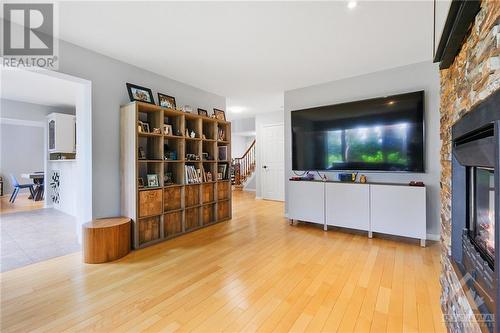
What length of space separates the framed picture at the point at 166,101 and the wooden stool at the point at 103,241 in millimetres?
1816

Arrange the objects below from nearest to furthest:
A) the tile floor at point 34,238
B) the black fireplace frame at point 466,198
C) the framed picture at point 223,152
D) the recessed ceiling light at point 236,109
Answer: the black fireplace frame at point 466,198 < the tile floor at point 34,238 < the framed picture at point 223,152 < the recessed ceiling light at point 236,109

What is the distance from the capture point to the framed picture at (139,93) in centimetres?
308

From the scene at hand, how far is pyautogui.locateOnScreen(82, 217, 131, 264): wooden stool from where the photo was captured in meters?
2.46

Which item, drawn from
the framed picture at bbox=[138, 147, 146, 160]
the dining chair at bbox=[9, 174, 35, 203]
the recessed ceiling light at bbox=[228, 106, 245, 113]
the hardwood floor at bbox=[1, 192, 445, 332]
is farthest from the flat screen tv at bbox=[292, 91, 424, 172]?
the dining chair at bbox=[9, 174, 35, 203]

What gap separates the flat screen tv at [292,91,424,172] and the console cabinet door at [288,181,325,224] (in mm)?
349

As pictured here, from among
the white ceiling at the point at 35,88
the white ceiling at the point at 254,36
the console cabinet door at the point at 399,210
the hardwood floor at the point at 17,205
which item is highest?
the white ceiling at the point at 35,88

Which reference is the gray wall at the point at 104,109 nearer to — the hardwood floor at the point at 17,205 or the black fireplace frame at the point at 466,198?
the black fireplace frame at the point at 466,198

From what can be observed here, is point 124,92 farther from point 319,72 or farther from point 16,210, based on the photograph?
point 16,210

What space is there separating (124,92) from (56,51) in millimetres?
790

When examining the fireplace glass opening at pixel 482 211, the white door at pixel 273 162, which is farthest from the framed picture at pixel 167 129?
the white door at pixel 273 162

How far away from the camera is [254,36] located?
252cm

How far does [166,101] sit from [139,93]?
0.42 meters

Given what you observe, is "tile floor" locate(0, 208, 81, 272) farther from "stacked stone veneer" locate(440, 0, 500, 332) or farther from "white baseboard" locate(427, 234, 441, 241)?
"white baseboard" locate(427, 234, 441, 241)

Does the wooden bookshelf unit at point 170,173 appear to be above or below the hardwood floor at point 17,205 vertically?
above
